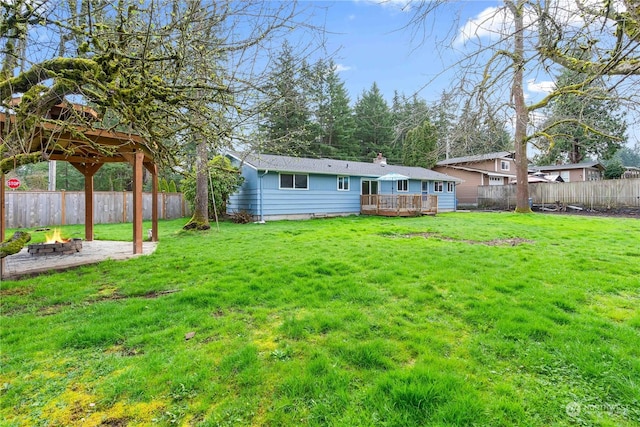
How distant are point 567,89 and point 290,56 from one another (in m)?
2.96

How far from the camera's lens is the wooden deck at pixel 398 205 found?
16.0m

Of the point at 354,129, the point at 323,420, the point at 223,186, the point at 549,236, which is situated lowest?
the point at 323,420

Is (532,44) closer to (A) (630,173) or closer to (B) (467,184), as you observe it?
(B) (467,184)

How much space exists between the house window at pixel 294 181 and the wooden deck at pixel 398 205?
3607 mm

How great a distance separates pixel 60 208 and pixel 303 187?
9.85 metres

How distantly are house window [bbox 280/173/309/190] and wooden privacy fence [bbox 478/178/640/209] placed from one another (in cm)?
1460

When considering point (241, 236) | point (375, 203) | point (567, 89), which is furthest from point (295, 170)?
point (567, 89)

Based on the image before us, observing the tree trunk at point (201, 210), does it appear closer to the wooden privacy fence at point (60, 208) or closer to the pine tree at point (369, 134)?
the wooden privacy fence at point (60, 208)

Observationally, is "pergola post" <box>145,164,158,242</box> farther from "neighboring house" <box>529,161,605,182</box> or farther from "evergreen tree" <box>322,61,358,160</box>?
"neighboring house" <box>529,161,605,182</box>

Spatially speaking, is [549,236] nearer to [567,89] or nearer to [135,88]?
[567,89]

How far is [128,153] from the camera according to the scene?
6.57 m

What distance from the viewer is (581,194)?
18.8 meters

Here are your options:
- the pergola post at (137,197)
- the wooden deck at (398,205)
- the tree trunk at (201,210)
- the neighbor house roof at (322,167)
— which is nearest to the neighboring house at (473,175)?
the neighbor house roof at (322,167)

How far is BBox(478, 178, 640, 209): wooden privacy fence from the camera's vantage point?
17.3 m
